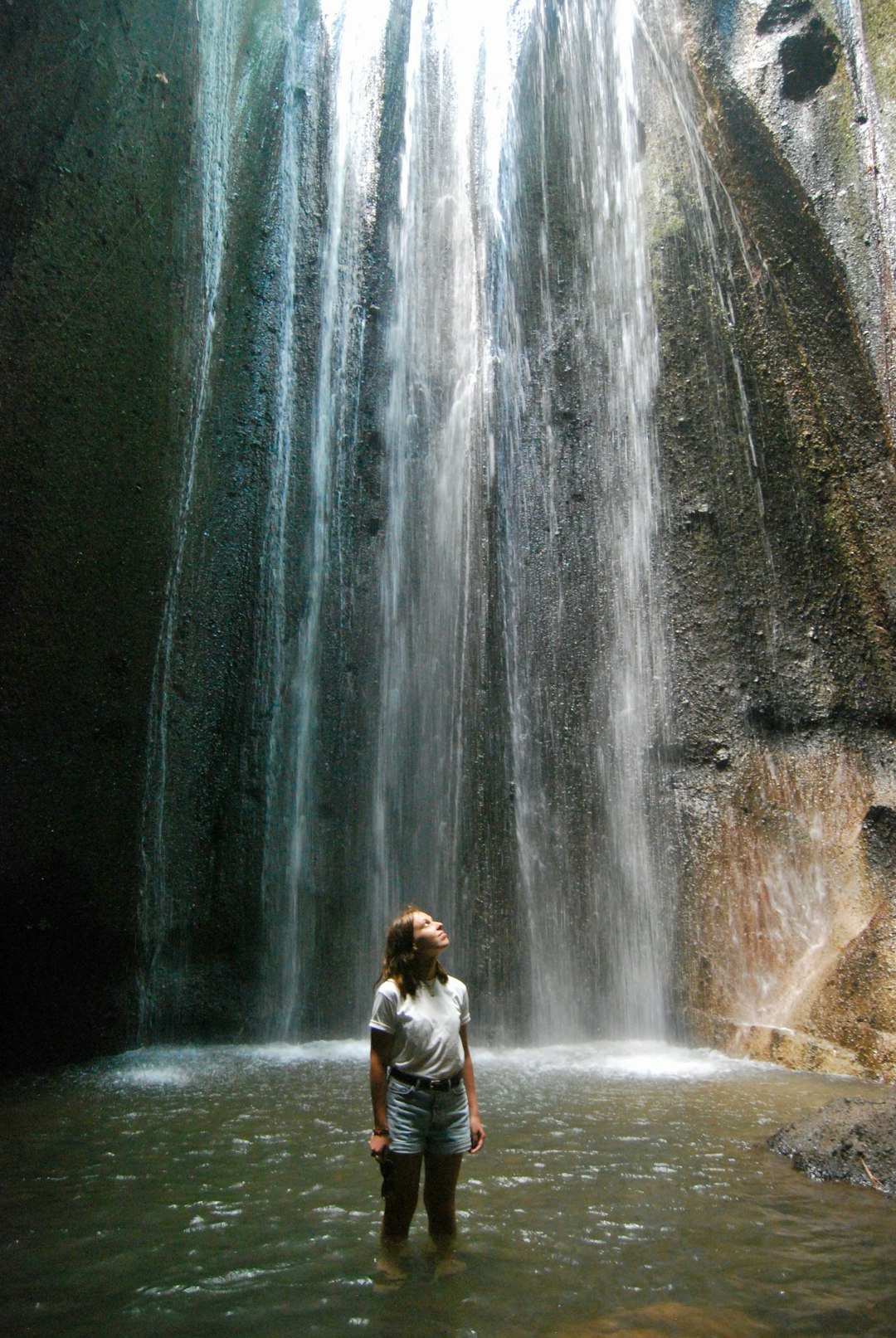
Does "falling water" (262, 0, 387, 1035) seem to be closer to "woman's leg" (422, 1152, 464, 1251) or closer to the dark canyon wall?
the dark canyon wall

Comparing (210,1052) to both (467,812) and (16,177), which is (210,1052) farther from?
(16,177)

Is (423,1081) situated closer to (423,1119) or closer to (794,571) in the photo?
(423,1119)

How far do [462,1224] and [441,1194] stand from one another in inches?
18.8

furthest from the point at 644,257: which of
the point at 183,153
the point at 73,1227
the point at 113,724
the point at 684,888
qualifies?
the point at 73,1227

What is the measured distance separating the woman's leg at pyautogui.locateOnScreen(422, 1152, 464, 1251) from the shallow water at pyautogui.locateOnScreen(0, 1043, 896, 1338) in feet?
0.33

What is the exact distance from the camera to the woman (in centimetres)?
283

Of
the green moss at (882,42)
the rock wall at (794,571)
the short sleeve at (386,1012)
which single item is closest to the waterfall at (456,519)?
the rock wall at (794,571)

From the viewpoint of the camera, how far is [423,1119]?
2.85 metres

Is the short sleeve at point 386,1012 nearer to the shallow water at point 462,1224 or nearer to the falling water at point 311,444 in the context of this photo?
the shallow water at point 462,1224

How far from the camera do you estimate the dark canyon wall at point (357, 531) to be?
7.02 metres

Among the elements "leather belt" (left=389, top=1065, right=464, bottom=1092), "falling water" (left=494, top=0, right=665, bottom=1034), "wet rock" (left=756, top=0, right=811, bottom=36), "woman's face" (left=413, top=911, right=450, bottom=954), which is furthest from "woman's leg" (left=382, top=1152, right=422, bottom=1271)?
"wet rock" (left=756, top=0, right=811, bottom=36)

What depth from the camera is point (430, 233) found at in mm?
10352

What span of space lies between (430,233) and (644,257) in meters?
2.33

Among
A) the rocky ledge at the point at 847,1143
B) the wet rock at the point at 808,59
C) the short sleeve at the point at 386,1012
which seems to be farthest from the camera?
the wet rock at the point at 808,59
